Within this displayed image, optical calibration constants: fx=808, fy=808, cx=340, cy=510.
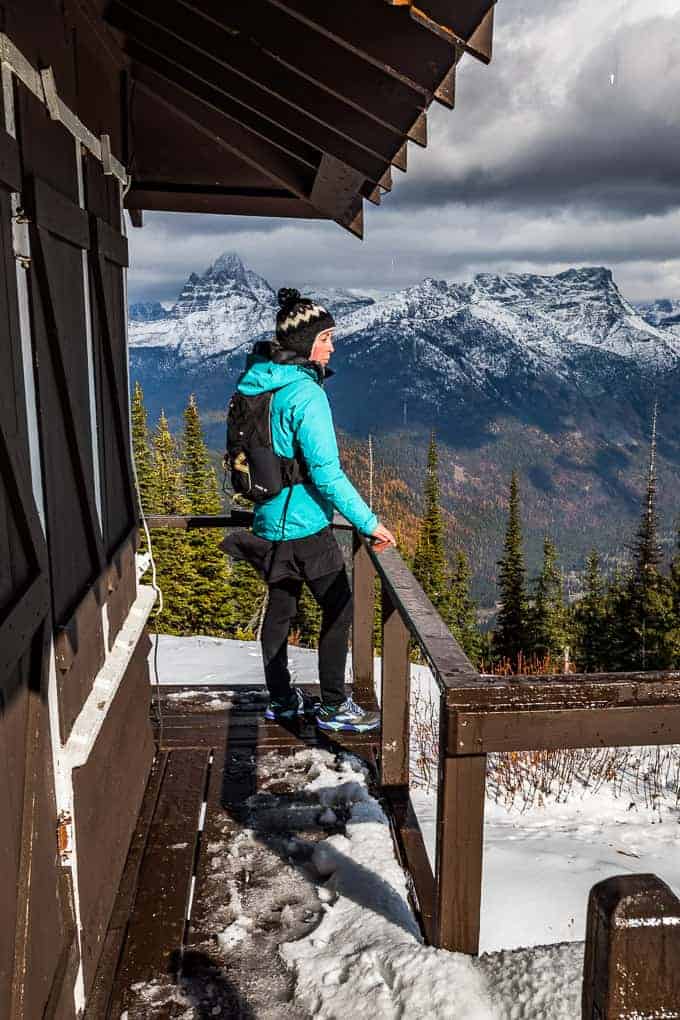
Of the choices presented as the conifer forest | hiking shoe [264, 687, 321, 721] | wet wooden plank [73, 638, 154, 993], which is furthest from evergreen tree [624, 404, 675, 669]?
wet wooden plank [73, 638, 154, 993]

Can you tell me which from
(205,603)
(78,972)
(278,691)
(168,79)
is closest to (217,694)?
(278,691)

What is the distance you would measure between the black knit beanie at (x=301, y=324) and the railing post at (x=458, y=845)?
2337 millimetres

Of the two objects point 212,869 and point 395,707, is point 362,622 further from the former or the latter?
point 212,869

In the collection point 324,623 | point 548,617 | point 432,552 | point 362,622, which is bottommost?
point 548,617

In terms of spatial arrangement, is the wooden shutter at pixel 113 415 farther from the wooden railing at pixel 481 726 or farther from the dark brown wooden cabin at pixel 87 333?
the wooden railing at pixel 481 726

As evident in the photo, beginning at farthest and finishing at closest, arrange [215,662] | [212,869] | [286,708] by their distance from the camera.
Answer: [215,662] < [286,708] < [212,869]

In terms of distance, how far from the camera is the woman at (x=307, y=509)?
13.2 ft

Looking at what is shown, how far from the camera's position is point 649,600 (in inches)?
1481

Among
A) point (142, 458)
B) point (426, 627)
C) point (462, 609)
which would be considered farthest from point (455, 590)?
point (426, 627)

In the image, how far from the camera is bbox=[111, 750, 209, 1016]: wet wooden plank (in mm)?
2877

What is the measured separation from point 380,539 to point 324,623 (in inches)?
31.4

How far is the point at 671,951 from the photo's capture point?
3.27ft

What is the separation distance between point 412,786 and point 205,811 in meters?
2.85

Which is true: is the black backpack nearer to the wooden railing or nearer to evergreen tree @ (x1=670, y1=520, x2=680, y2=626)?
the wooden railing
